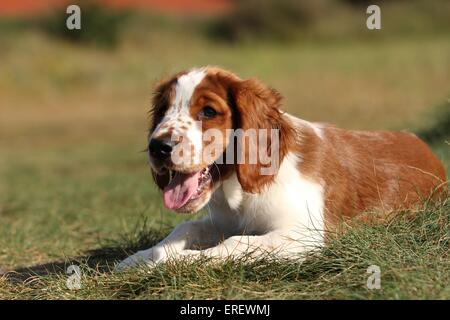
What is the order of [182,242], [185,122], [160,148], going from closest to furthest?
[160,148]
[185,122]
[182,242]

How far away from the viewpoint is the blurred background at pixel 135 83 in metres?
9.91

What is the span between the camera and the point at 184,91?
214 inches

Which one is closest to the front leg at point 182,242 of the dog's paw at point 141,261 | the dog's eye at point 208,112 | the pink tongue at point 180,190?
the dog's paw at point 141,261

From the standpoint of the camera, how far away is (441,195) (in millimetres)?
6047

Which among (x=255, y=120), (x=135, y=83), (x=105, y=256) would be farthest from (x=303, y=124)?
(x=135, y=83)

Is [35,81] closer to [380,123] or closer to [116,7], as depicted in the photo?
[116,7]

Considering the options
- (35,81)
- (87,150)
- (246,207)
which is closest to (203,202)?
(246,207)

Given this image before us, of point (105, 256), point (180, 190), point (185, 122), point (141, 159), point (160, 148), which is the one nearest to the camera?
point (160, 148)

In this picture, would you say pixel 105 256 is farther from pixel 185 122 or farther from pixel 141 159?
pixel 141 159

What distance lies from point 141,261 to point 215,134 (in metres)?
0.96

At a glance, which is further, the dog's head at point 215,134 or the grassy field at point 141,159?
the dog's head at point 215,134

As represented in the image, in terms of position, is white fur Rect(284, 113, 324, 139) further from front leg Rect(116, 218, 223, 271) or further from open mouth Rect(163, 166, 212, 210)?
front leg Rect(116, 218, 223, 271)

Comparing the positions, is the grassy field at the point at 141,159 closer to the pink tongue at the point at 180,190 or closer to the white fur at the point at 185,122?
the pink tongue at the point at 180,190

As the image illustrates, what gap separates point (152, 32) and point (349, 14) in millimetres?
10831
